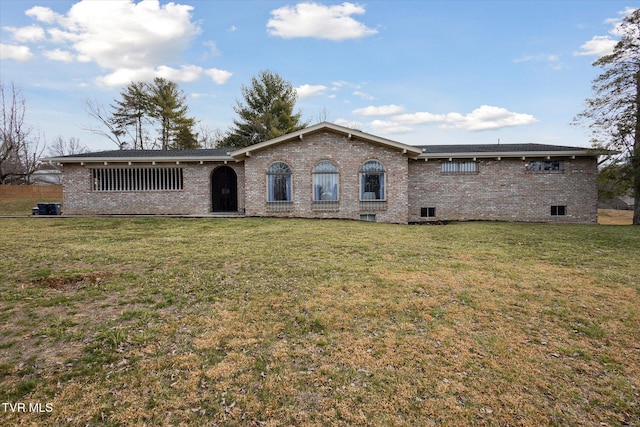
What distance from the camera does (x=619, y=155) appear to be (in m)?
15.6

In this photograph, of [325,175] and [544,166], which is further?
[544,166]

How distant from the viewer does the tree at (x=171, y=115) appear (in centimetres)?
3472

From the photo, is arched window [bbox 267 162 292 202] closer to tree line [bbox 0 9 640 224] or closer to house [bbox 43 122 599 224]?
house [bbox 43 122 599 224]

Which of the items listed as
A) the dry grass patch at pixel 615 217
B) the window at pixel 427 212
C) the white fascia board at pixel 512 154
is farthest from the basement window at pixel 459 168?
the dry grass patch at pixel 615 217

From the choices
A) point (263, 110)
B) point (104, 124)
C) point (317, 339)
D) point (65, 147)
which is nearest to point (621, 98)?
point (317, 339)

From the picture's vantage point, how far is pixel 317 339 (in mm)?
3936

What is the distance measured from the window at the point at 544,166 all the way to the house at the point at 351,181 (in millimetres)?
51

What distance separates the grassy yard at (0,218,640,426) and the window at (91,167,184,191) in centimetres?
964

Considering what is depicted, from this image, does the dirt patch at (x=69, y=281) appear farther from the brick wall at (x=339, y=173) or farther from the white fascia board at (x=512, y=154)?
the white fascia board at (x=512, y=154)

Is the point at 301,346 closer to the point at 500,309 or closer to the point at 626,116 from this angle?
the point at 500,309

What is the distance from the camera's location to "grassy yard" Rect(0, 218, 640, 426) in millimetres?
2777

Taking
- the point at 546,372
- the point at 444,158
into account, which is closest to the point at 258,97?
the point at 444,158

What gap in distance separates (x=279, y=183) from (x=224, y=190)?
5059 mm

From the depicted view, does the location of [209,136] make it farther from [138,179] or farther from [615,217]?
[615,217]
